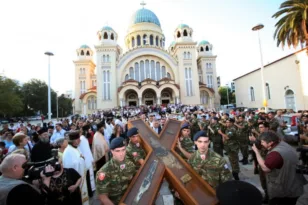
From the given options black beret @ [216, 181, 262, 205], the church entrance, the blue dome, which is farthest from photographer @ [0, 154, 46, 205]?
the blue dome

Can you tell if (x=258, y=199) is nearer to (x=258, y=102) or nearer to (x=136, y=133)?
(x=136, y=133)

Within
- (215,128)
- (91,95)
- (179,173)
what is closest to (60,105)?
(91,95)

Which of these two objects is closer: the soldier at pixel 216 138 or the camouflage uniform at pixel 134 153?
the camouflage uniform at pixel 134 153

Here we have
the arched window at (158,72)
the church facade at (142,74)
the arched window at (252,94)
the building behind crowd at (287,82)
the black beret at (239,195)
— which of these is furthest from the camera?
the arched window at (158,72)

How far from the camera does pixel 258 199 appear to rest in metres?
1.41

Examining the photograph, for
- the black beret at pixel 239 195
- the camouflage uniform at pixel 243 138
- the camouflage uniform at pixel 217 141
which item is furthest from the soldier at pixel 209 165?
the camouflage uniform at pixel 217 141

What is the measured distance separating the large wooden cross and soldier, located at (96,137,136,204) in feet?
0.97

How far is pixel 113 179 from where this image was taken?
228 centimetres

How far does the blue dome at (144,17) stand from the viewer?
4053 centimetres

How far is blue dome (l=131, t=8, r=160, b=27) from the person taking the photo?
133 ft

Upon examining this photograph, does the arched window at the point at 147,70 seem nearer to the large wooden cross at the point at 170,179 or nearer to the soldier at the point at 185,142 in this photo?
the soldier at the point at 185,142

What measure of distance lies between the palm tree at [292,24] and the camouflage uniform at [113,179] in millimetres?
15701

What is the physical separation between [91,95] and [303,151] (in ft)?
116

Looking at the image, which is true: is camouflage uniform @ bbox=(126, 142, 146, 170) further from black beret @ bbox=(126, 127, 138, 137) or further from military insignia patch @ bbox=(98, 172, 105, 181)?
military insignia patch @ bbox=(98, 172, 105, 181)
